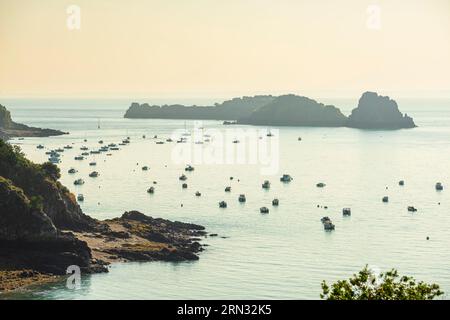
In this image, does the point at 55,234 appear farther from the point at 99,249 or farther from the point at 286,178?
the point at 286,178

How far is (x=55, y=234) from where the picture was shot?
276 feet

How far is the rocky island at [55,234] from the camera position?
8038 centimetres

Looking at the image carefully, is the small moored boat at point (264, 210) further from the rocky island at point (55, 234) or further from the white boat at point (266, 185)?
the white boat at point (266, 185)

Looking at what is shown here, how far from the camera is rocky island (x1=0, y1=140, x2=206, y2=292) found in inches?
3164

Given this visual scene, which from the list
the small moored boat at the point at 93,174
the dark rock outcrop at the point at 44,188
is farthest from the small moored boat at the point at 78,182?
the dark rock outcrop at the point at 44,188

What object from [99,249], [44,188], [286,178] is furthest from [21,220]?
[286,178]

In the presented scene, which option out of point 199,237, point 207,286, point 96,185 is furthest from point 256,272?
point 96,185

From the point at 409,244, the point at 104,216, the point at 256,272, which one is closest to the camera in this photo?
the point at 256,272

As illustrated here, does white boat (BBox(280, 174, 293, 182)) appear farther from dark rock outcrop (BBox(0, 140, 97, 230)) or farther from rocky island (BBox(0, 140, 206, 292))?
dark rock outcrop (BBox(0, 140, 97, 230))

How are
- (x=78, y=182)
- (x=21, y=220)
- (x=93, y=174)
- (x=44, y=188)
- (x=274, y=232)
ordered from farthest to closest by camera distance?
(x=93, y=174), (x=78, y=182), (x=274, y=232), (x=44, y=188), (x=21, y=220)
